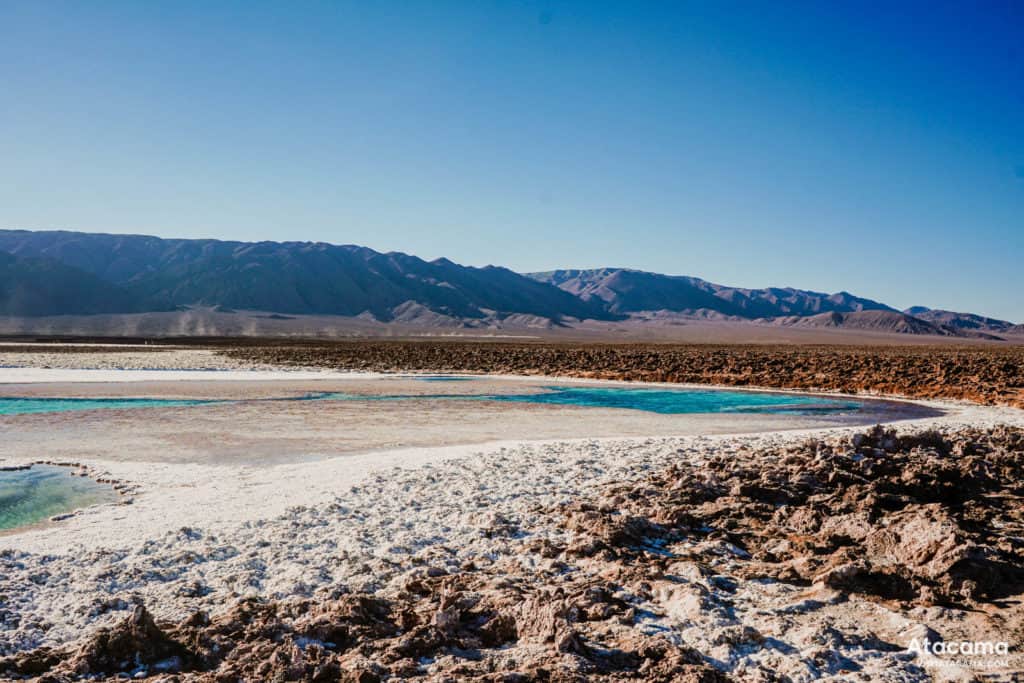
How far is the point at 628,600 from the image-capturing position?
4.94 m

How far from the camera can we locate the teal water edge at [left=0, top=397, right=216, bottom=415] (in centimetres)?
1633

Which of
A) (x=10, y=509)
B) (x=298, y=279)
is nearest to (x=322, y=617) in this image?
(x=10, y=509)

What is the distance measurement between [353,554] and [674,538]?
296cm

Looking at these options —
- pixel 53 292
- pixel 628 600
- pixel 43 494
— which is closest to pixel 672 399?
pixel 628 600

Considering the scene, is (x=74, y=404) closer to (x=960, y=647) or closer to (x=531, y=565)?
(x=531, y=565)

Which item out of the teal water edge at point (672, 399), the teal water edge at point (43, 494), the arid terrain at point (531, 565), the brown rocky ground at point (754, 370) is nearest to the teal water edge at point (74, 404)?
the teal water edge at point (672, 399)

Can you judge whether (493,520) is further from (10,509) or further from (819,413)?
(819,413)

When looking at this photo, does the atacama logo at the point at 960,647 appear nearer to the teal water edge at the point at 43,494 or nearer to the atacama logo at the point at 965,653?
the atacama logo at the point at 965,653

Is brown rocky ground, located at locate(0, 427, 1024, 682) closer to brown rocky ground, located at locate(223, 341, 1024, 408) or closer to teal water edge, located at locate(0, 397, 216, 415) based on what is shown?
teal water edge, located at locate(0, 397, 216, 415)

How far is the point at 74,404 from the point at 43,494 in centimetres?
1120

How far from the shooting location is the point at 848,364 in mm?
36562

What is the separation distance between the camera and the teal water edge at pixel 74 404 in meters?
16.3

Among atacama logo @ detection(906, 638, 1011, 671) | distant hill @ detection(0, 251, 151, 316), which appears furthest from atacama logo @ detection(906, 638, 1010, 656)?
distant hill @ detection(0, 251, 151, 316)

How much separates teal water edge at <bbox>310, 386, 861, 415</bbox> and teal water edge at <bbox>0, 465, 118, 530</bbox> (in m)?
11.1
